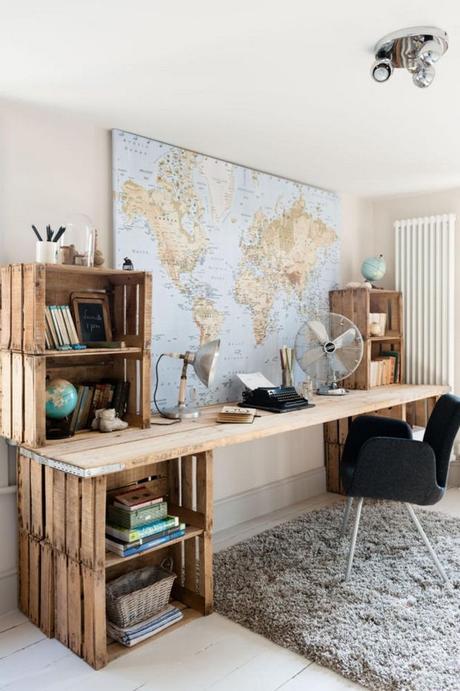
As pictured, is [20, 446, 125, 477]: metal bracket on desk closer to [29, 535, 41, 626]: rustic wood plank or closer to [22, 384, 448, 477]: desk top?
[22, 384, 448, 477]: desk top

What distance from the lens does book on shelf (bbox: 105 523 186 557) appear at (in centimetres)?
215

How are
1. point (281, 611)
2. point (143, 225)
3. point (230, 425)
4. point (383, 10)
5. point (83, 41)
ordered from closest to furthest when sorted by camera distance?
point (383, 10) < point (83, 41) < point (281, 611) < point (230, 425) < point (143, 225)

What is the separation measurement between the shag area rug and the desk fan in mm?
916

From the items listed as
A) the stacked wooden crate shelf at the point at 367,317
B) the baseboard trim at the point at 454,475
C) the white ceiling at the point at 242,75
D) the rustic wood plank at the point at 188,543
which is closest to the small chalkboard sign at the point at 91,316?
the rustic wood plank at the point at 188,543

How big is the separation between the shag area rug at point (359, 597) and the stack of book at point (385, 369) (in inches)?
42.0

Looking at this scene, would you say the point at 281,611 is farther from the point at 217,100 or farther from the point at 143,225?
the point at 217,100

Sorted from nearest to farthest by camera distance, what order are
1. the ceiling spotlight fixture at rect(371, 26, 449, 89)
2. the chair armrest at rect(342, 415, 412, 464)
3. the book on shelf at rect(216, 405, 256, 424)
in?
the ceiling spotlight fixture at rect(371, 26, 449, 89) → the book on shelf at rect(216, 405, 256, 424) → the chair armrest at rect(342, 415, 412, 464)

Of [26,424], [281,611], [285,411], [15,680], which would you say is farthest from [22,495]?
[285,411]

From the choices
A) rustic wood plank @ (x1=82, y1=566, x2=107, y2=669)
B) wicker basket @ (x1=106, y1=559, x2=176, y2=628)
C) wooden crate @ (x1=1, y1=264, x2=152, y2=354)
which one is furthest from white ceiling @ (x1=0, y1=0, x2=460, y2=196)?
wicker basket @ (x1=106, y1=559, x2=176, y2=628)

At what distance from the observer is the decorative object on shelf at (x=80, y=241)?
2.46 meters

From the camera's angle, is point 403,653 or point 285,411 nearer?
point 403,653

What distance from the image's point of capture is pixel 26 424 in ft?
7.45

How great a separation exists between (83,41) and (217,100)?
70cm

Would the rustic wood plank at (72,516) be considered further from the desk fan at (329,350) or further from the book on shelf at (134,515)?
the desk fan at (329,350)
